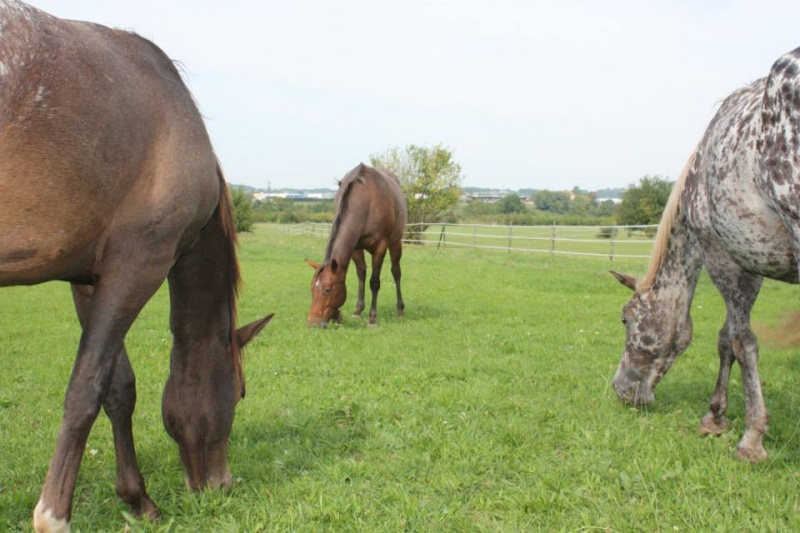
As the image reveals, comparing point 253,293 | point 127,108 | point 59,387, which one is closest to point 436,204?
point 253,293

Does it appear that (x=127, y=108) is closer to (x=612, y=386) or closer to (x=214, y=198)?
(x=214, y=198)

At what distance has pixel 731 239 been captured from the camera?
3.89m

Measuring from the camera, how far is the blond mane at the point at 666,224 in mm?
4617

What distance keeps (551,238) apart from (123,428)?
2039 centimetres

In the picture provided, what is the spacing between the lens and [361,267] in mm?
10945

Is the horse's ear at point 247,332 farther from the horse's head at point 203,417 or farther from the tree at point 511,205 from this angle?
the tree at point 511,205

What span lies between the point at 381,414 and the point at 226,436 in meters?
1.59

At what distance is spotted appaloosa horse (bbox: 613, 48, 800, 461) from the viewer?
3.18 meters

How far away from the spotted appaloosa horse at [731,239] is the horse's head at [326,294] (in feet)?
16.0

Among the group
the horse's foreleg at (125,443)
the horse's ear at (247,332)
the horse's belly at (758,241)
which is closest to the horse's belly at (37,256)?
the horse's foreleg at (125,443)

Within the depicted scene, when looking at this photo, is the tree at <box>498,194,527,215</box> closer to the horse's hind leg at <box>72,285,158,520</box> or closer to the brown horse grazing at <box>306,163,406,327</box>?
the brown horse grazing at <box>306,163,406,327</box>

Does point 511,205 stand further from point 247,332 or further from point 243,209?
point 247,332

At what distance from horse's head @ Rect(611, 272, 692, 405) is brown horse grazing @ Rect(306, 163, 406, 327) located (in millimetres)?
4966

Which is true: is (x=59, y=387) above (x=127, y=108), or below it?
below
